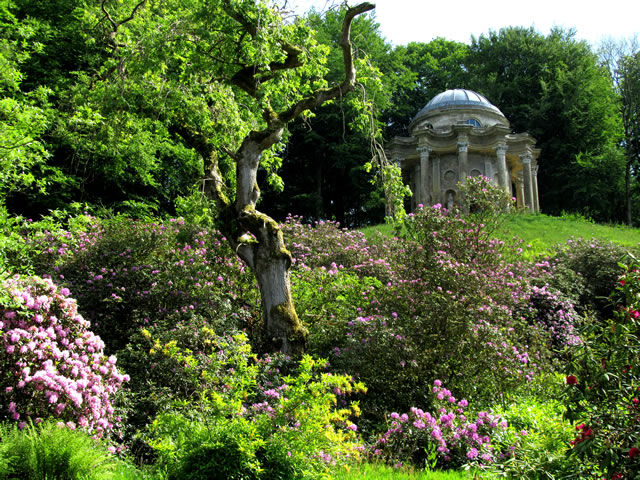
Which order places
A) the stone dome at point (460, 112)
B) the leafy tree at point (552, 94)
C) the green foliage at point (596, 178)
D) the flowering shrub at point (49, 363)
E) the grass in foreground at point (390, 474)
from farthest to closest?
the leafy tree at point (552, 94) → the green foliage at point (596, 178) → the stone dome at point (460, 112) → the flowering shrub at point (49, 363) → the grass in foreground at point (390, 474)

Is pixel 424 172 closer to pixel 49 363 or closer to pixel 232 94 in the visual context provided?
pixel 232 94

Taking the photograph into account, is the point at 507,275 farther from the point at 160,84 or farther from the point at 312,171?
the point at 312,171

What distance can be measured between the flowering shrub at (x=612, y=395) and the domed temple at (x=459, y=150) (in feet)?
83.9

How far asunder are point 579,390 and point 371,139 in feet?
23.8

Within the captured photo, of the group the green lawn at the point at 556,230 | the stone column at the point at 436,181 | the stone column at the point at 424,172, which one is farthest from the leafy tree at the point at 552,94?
the green lawn at the point at 556,230

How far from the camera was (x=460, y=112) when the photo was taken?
102 feet

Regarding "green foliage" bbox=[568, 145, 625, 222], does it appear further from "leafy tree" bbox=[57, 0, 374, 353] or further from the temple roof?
"leafy tree" bbox=[57, 0, 374, 353]

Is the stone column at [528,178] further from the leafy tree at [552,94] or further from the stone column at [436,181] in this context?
the leafy tree at [552,94]

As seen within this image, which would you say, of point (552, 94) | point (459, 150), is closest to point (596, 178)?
point (552, 94)

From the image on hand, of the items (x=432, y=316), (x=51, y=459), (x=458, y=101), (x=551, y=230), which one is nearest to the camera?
(x=51, y=459)

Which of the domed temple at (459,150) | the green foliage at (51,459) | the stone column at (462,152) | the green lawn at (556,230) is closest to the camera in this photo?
the green foliage at (51,459)

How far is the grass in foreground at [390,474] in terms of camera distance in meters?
4.88

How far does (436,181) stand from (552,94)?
1380 cm

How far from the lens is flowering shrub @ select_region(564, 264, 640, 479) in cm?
327
